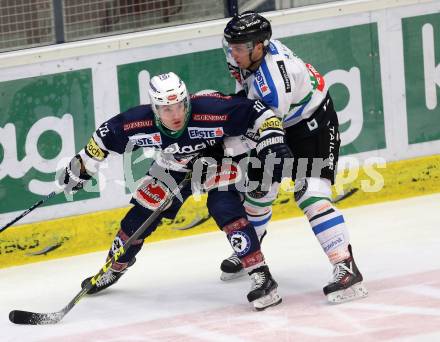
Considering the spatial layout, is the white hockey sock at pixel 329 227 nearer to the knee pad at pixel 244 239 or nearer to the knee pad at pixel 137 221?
the knee pad at pixel 244 239

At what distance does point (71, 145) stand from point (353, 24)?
72.0 inches

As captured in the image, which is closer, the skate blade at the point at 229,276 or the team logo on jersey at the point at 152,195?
the team logo on jersey at the point at 152,195

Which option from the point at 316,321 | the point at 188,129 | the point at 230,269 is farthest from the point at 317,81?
the point at 316,321

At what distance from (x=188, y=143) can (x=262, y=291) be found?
0.75m

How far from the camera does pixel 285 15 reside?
6.93 m

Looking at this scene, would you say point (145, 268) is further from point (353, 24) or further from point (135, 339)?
point (353, 24)

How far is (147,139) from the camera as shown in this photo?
17.6 feet

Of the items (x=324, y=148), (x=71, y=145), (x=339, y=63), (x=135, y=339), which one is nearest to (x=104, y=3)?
(x=71, y=145)

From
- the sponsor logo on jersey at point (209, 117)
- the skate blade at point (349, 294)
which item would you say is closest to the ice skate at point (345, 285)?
the skate blade at point (349, 294)

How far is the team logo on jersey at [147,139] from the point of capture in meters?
5.33

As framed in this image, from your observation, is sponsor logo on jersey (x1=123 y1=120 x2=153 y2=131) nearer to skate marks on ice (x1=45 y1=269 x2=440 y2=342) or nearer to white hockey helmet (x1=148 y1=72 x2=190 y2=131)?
white hockey helmet (x1=148 y1=72 x2=190 y2=131)

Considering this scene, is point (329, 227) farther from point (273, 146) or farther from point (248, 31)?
point (248, 31)

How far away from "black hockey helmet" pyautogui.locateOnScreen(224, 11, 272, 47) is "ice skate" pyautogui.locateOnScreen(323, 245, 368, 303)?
1.06 meters

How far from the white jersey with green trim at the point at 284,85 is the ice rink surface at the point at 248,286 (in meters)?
0.85
